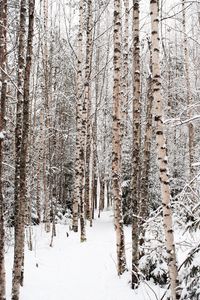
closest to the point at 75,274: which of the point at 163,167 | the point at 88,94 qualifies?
the point at 163,167

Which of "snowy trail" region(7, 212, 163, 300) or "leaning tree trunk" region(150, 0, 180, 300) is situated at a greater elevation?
"leaning tree trunk" region(150, 0, 180, 300)

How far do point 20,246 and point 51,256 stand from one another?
4.72 meters

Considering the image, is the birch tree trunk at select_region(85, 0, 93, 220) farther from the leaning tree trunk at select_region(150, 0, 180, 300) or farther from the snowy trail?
the leaning tree trunk at select_region(150, 0, 180, 300)

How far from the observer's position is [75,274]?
9.41m

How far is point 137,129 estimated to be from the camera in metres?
8.05

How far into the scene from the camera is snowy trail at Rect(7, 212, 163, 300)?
307 inches

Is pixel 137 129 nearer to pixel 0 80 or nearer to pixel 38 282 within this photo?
pixel 0 80

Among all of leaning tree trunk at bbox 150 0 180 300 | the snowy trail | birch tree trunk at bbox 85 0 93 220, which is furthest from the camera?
birch tree trunk at bbox 85 0 93 220

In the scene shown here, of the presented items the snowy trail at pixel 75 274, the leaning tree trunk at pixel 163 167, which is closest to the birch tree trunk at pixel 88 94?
the snowy trail at pixel 75 274

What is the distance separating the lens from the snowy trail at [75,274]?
25.6 ft

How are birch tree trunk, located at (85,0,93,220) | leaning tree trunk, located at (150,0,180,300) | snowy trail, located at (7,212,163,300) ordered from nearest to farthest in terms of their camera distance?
leaning tree trunk, located at (150,0,180,300), snowy trail, located at (7,212,163,300), birch tree trunk, located at (85,0,93,220)

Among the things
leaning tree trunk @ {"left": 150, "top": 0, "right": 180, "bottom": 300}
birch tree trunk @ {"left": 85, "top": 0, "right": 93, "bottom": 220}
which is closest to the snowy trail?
leaning tree trunk @ {"left": 150, "top": 0, "right": 180, "bottom": 300}

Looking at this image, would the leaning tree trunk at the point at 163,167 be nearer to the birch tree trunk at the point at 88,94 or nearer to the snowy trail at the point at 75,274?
the snowy trail at the point at 75,274

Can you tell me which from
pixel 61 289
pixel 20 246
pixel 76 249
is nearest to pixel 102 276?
pixel 61 289
